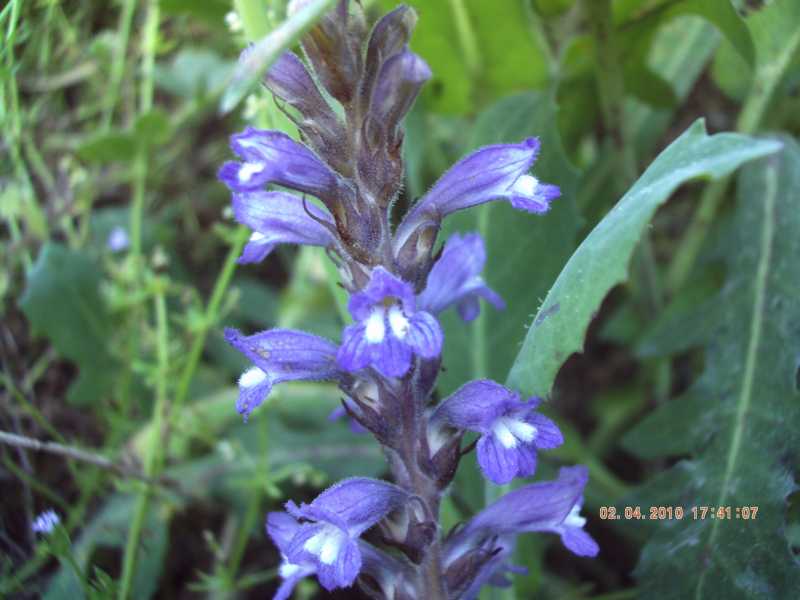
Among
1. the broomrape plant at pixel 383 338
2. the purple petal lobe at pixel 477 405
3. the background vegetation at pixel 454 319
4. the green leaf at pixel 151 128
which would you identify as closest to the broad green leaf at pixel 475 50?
the background vegetation at pixel 454 319

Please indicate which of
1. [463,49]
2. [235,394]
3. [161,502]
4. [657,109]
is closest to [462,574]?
[161,502]

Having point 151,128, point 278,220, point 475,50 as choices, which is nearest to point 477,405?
point 278,220

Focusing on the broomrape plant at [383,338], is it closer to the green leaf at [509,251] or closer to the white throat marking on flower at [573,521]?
the white throat marking on flower at [573,521]

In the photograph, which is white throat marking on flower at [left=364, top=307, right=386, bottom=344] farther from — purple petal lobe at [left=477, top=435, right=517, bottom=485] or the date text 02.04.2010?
the date text 02.04.2010

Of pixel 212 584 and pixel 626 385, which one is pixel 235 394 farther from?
pixel 626 385

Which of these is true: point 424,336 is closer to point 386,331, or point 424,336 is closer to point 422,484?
point 386,331

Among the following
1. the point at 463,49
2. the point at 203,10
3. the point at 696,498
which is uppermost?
the point at 203,10

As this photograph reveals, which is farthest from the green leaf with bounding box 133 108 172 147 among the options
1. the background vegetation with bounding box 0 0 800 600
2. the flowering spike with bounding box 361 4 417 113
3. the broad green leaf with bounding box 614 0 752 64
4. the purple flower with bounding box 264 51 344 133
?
the broad green leaf with bounding box 614 0 752 64
